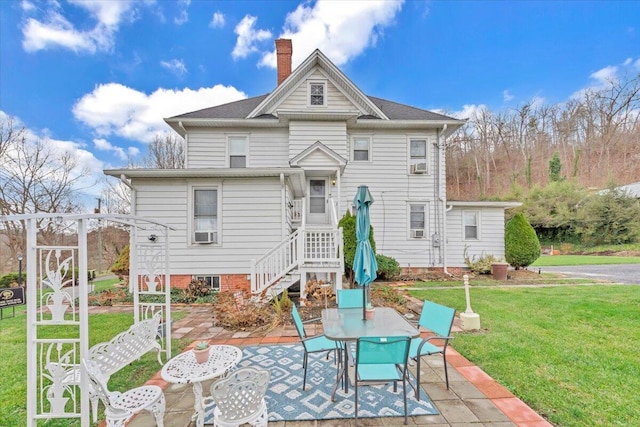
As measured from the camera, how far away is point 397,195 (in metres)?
11.8

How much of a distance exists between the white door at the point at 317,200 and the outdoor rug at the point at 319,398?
23.8 ft

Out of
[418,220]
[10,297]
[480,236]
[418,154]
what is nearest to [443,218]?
[418,220]

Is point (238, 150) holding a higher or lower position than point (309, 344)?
higher

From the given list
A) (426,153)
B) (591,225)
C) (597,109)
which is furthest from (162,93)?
(597,109)

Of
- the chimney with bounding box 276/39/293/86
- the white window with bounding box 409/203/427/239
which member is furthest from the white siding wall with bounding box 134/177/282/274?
the chimney with bounding box 276/39/293/86

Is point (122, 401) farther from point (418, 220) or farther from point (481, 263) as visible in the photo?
point (481, 263)

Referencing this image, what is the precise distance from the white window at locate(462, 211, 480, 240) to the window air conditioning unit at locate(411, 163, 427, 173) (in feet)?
9.01

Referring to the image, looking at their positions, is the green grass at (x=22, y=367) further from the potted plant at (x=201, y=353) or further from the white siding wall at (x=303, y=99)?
the white siding wall at (x=303, y=99)

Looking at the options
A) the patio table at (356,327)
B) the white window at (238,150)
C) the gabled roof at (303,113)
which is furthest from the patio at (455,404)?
the gabled roof at (303,113)

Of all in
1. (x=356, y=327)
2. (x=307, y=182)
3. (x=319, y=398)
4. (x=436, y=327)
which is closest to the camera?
(x=319, y=398)

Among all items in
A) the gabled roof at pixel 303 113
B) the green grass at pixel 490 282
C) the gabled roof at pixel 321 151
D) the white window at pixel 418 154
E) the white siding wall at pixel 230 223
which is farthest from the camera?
the white window at pixel 418 154

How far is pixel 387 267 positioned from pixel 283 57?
997 centimetres

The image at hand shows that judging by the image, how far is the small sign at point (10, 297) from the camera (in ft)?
23.1

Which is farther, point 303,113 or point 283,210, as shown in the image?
point 303,113
